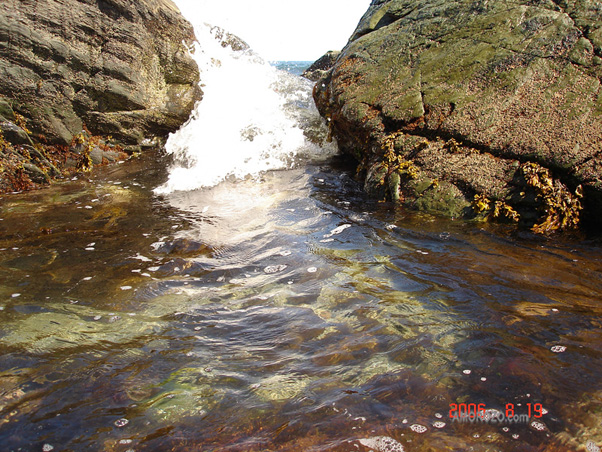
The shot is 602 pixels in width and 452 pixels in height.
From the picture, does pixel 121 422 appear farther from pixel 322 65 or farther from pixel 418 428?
pixel 322 65

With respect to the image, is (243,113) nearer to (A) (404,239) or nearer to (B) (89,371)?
(A) (404,239)

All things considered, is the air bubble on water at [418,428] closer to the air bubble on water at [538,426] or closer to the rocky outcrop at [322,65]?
the air bubble on water at [538,426]

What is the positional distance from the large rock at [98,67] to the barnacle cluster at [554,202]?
9107mm

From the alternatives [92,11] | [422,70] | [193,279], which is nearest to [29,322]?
[193,279]

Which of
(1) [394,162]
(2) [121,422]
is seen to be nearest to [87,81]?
(1) [394,162]

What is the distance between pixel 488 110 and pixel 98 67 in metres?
9.04

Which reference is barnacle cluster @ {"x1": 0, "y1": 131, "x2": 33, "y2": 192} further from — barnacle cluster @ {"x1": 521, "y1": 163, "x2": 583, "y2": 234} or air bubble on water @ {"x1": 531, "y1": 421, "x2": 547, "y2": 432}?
barnacle cluster @ {"x1": 521, "y1": 163, "x2": 583, "y2": 234}

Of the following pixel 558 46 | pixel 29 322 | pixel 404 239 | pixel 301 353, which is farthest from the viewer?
pixel 558 46

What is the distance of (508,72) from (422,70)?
154cm

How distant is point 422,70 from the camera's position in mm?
7133

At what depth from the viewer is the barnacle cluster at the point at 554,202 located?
529 centimetres

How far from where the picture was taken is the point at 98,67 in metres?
9.30

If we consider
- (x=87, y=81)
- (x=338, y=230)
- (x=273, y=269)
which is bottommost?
(x=273, y=269)

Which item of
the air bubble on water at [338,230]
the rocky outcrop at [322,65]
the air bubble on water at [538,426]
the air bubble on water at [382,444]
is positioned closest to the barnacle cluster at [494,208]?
the air bubble on water at [338,230]
